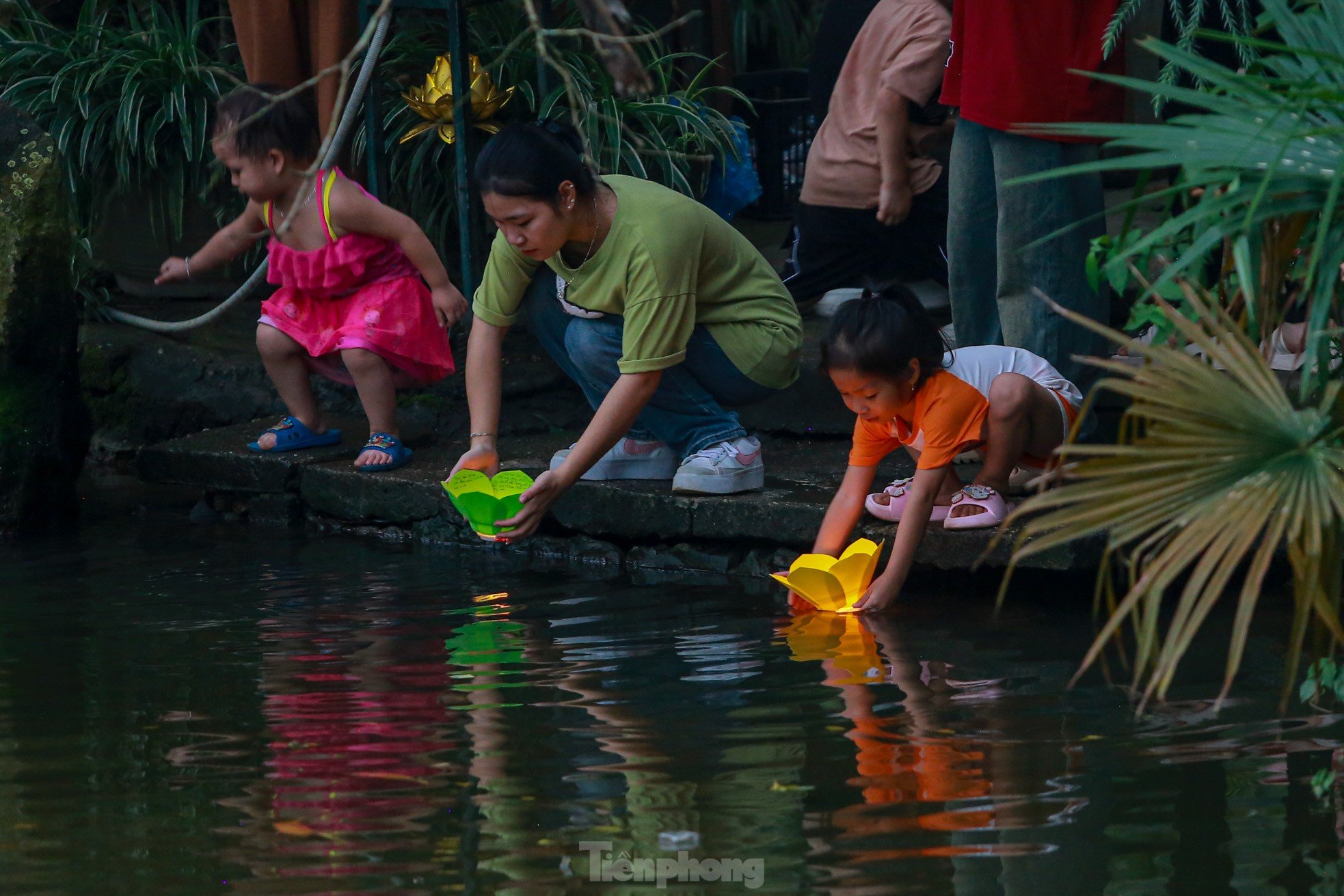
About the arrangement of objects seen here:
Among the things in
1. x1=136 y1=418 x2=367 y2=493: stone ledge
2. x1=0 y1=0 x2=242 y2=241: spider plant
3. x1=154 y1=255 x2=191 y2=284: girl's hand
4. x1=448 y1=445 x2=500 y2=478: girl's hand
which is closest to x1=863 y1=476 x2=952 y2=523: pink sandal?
x1=448 y1=445 x2=500 y2=478: girl's hand

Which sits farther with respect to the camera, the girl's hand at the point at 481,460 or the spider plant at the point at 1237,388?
the girl's hand at the point at 481,460

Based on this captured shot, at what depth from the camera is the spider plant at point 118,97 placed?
5.61 meters

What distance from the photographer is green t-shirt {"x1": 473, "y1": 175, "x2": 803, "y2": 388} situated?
3715mm

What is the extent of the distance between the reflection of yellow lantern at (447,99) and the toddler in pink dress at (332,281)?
0.54 metres

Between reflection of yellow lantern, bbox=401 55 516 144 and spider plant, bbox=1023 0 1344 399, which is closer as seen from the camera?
spider plant, bbox=1023 0 1344 399

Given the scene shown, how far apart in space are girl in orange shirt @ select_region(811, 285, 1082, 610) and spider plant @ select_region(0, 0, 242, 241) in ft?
10.00

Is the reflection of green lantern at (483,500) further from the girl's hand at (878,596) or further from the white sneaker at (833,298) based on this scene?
the white sneaker at (833,298)

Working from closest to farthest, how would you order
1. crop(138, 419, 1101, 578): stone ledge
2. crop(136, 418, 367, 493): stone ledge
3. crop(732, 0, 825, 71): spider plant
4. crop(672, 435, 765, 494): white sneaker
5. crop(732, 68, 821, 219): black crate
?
crop(138, 419, 1101, 578): stone ledge < crop(672, 435, 765, 494): white sneaker < crop(136, 418, 367, 493): stone ledge < crop(732, 68, 821, 219): black crate < crop(732, 0, 825, 71): spider plant

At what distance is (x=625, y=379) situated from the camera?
3.71m

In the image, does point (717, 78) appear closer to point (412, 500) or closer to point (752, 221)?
point (752, 221)

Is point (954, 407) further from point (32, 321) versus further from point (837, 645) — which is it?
point (32, 321)

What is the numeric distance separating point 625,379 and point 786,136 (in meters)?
3.23

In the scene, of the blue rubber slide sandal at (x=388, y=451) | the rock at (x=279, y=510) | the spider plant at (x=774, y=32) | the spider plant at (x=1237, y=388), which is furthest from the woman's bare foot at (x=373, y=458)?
the spider plant at (x=774, y=32)

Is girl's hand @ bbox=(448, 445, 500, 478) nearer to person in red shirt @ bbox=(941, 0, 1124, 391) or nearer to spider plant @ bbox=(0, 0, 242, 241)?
person in red shirt @ bbox=(941, 0, 1124, 391)
